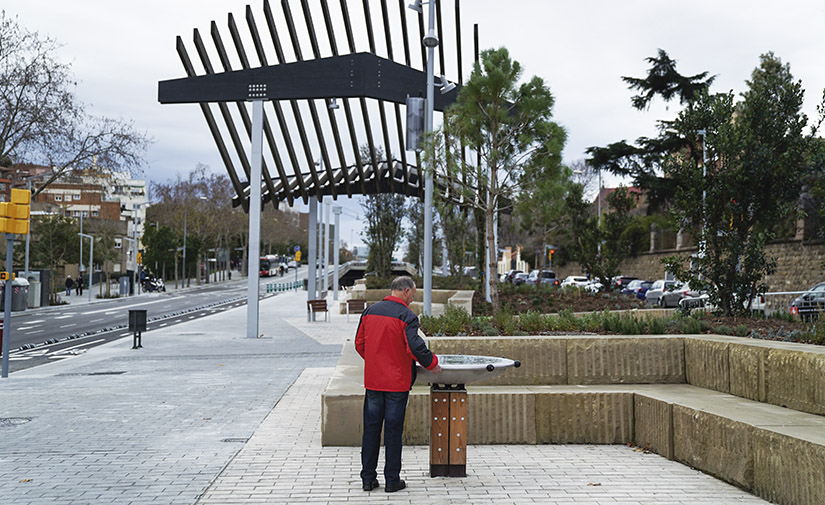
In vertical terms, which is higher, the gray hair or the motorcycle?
the gray hair

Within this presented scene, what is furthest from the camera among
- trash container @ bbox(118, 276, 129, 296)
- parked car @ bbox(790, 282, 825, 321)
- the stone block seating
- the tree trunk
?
trash container @ bbox(118, 276, 129, 296)

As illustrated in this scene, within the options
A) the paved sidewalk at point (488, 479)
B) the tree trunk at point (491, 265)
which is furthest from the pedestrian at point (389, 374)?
the tree trunk at point (491, 265)

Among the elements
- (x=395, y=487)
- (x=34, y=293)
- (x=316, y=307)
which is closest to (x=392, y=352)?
(x=395, y=487)

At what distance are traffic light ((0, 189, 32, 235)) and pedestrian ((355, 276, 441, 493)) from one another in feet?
28.2

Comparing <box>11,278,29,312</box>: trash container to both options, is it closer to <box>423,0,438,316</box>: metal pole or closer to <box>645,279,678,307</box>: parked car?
<box>423,0,438,316</box>: metal pole

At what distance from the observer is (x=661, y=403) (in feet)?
21.0

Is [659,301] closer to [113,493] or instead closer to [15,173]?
[113,493]

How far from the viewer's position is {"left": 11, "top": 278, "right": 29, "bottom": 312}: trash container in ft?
112

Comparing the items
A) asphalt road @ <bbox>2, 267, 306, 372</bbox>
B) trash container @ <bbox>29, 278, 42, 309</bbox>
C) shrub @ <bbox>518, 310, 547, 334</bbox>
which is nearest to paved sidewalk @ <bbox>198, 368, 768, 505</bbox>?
shrub @ <bbox>518, 310, 547, 334</bbox>

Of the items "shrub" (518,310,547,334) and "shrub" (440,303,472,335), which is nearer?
"shrub" (440,303,472,335)

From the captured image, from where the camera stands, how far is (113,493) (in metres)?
5.40

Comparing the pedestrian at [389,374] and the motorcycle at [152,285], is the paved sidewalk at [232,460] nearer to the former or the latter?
the pedestrian at [389,374]

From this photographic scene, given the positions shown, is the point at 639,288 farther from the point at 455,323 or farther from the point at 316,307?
the point at 455,323

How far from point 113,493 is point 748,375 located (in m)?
5.55
